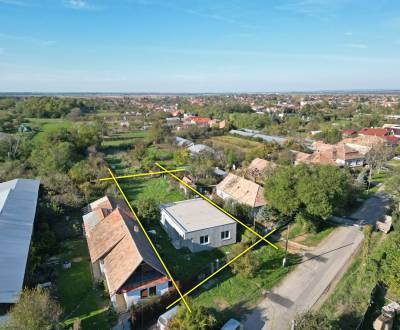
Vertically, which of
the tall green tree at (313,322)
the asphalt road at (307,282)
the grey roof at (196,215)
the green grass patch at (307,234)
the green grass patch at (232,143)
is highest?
the tall green tree at (313,322)

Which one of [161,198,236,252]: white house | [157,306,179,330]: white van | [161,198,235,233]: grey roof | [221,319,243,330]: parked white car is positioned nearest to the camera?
[157,306,179,330]: white van

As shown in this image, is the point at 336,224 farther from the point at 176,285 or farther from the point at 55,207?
the point at 55,207

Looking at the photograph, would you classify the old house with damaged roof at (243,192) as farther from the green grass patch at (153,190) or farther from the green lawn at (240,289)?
the green lawn at (240,289)

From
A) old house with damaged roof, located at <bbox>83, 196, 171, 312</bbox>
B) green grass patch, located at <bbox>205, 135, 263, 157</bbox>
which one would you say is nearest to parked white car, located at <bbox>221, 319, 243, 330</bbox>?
old house with damaged roof, located at <bbox>83, 196, 171, 312</bbox>


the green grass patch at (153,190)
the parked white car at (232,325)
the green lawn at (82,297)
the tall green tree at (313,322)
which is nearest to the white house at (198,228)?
the green lawn at (82,297)

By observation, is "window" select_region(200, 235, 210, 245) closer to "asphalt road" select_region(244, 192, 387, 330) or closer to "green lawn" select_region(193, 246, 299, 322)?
"green lawn" select_region(193, 246, 299, 322)

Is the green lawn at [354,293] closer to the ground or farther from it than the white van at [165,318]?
closer to the ground

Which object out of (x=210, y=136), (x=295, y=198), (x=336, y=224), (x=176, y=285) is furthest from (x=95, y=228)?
(x=210, y=136)
